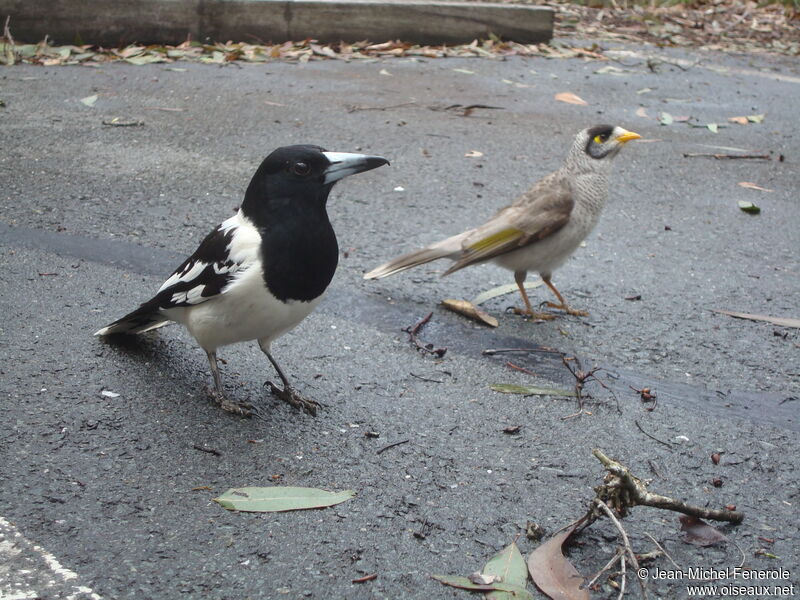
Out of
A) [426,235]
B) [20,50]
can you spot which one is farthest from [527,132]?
[20,50]

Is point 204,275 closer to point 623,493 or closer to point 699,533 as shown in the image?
point 623,493

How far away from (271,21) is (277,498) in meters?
7.50

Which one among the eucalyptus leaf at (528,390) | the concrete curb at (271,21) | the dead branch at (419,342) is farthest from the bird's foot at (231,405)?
the concrete curb at (271,21)

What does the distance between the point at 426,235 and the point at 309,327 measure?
1.30 meters

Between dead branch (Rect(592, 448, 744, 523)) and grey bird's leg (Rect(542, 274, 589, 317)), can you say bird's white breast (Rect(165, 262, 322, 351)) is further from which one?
grey bird's leg (Rect(542, 274, 589, 317))

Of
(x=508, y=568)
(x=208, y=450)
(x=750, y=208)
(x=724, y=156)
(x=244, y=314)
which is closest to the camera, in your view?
(x=508, y=568)

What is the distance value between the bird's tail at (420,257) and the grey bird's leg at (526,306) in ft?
1.18

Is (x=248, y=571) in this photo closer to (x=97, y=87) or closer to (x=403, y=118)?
(x=403, y=118)

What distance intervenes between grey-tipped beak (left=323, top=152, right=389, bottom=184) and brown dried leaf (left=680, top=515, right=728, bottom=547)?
1615 mm

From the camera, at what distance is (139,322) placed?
3828 millimetres

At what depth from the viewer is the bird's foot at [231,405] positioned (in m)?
3.52

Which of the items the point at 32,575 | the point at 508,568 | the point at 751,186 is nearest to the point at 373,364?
the point at 508,568

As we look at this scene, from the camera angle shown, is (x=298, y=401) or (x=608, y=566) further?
(x=298, y=401)

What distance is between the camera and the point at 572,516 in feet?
9.66
